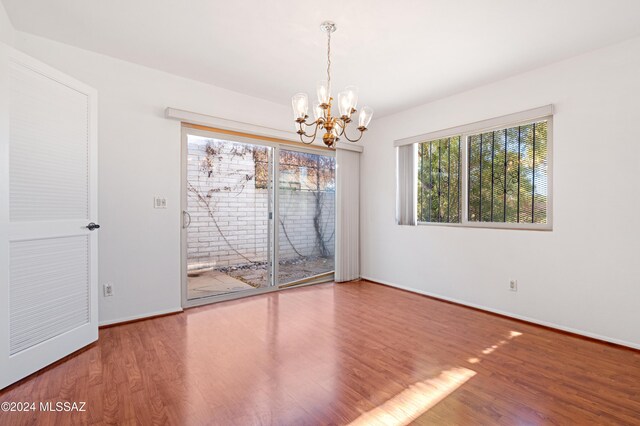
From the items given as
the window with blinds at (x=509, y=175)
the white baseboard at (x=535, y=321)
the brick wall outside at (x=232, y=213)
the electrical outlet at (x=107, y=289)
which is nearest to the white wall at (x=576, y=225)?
the white baseboard at (x=535, y=321)

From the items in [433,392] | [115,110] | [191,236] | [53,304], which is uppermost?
[115,110]

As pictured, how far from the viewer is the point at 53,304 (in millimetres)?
2309

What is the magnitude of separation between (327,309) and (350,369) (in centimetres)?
138

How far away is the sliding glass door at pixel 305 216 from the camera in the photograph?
4402 mm

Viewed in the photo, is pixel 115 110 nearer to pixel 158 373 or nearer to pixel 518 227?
pixel 158 373

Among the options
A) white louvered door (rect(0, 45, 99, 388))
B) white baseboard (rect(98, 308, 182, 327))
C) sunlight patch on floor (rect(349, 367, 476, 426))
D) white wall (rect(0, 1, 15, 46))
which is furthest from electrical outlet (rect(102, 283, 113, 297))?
sunlight patch on floor (rect(349, 367, 476, 426))

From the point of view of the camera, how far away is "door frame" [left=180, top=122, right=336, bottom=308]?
347 centimetres

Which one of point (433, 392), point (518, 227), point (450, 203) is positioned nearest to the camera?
point (433, 392)

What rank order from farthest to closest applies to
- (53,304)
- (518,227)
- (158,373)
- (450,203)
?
(450,203) < (518,227) < (53,304) < (158,373)

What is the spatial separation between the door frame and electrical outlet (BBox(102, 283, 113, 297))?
0.67m

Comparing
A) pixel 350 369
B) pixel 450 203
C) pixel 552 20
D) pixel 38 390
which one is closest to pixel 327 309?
pixel 350 369

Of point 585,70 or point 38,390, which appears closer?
point 38,390

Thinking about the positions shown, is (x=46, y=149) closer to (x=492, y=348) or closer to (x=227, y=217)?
(x=227, y=217)

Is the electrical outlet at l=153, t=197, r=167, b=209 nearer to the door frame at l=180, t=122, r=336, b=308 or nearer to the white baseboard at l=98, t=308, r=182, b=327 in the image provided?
the door frame at l=180, t=122, r=336, b=308
